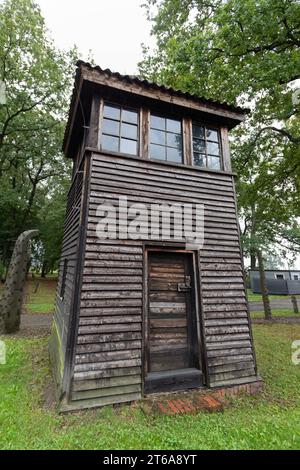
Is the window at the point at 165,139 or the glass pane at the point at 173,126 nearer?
the window at the point at 165,139

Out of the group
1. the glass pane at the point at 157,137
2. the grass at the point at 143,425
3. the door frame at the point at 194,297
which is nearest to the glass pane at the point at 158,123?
the glass pane at the point at 157,137

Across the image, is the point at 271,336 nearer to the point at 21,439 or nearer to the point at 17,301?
the point at 21,439

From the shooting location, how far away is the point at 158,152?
5.25m

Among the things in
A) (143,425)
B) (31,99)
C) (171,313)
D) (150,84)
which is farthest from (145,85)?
(31,99)

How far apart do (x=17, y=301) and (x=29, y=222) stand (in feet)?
58.8

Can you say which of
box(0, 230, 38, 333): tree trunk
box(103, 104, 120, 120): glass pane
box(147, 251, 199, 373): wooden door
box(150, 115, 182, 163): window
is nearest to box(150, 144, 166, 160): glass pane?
box(150, 115, 182, 163): window

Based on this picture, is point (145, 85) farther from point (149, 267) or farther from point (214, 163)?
point (149, 267)

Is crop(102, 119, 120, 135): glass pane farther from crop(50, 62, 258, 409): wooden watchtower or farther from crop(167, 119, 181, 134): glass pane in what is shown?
crop(167, 119, 181, 134): glass pane

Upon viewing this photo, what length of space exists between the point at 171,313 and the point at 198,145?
390 centimetres

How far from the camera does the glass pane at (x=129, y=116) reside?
509 cm

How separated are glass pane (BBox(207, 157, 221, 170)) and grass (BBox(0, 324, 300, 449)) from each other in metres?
4.86

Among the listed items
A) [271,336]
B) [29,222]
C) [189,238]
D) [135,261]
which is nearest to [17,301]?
[135,261]

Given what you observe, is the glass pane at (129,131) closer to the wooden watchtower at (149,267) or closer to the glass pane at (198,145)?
the wooden watchtower at (149,267)

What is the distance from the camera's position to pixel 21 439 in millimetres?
2975
